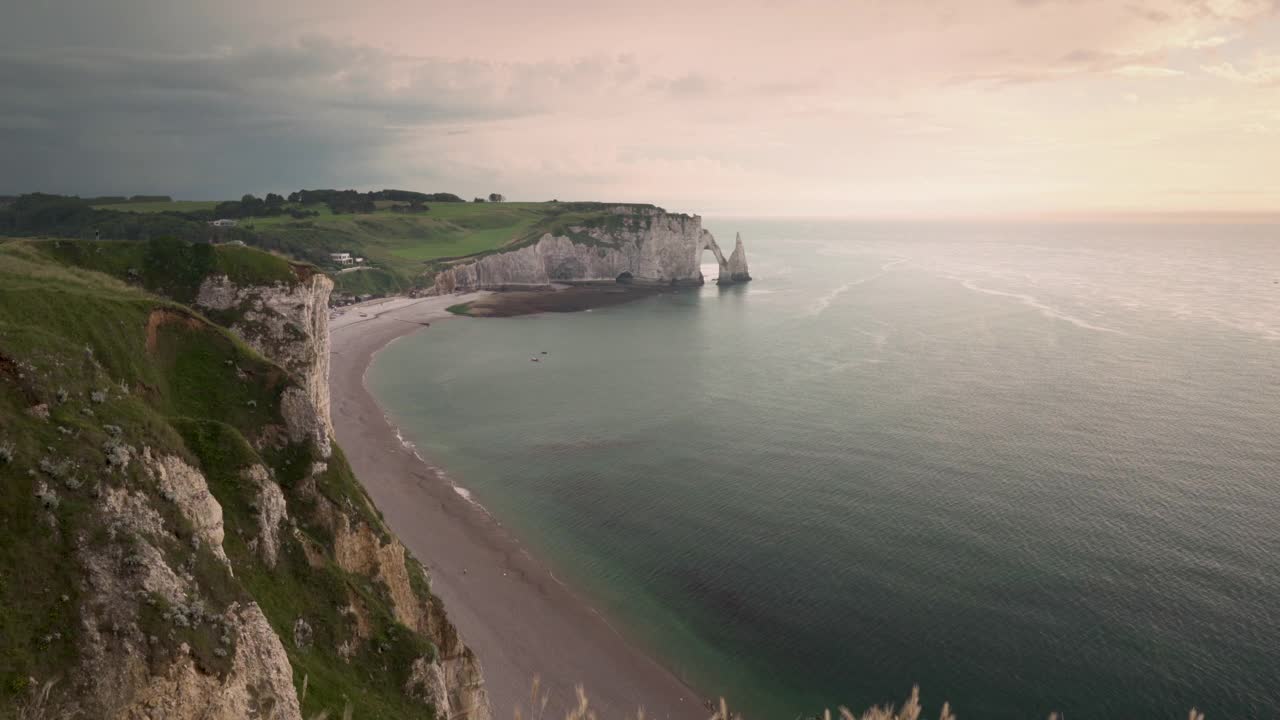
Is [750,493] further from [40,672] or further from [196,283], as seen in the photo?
[40,672]

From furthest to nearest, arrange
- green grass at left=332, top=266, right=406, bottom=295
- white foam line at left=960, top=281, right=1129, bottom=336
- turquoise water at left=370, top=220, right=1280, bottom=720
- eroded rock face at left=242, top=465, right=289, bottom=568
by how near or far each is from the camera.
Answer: green grass at left=332, top=266, right=406, bottom=295 < white foam line at left=960, top=281, right=1129, bottom=336 < turquoise water at left=370, top=220, right=1280, bottom=720 < eroded rock face at left=242, top=465, right=289, bottom=568

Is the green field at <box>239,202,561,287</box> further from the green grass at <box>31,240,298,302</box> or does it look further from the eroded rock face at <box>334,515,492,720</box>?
the eroded rock face at <box>334,515,492,720</box>

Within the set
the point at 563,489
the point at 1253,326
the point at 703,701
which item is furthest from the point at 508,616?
the point at 1253,326

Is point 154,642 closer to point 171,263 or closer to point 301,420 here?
point 301,420

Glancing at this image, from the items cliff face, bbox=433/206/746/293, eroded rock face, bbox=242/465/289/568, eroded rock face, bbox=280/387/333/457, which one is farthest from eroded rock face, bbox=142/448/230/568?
cliff face, bbox=433/206/746/293

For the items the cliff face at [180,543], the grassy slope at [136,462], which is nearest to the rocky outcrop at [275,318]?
the grassy slope at [136,462]

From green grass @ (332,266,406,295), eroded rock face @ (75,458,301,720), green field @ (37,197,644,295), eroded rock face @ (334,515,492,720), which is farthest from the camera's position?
green grass @ (332,266,406,295)

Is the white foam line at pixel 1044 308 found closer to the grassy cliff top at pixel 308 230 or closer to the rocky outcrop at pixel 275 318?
the grassy cliff top at pixel 308 230
